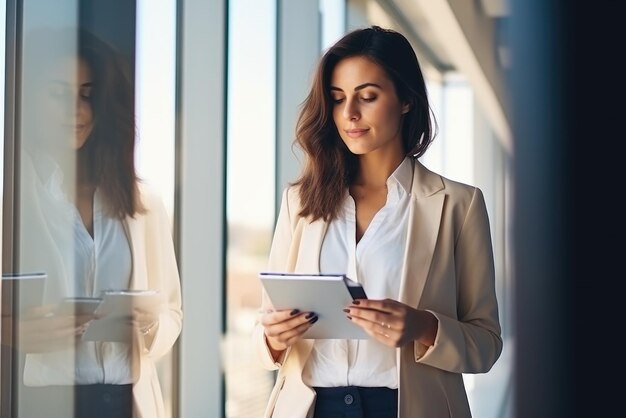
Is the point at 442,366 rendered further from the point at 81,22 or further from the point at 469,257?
the point at 81,22

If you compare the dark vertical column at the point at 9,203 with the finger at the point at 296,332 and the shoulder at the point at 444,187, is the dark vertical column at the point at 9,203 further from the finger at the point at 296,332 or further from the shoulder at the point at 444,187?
the shoulder at the point at 444,187

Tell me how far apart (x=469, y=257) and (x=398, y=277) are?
0.15 m

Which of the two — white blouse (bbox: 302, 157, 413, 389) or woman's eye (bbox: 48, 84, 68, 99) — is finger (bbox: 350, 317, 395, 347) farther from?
woman's eye (bbox: 48, 84, 68, 99)

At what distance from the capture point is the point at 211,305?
3295 mm

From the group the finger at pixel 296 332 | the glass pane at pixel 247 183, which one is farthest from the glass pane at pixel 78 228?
the glass pane at pixel 247 183

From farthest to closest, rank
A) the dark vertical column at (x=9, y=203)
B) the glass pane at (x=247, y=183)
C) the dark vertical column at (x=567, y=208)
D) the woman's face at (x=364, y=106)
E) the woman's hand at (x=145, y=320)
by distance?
the glass pane at (x=247, y=183)
the woman's hand at (x=145, y=320)
the woman's face at (x=364, y=106)
the dark vertical column at (x=9, y=203)
the dark vertical column at (x=567, y=208)

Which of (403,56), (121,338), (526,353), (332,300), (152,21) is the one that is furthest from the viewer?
(152,21)

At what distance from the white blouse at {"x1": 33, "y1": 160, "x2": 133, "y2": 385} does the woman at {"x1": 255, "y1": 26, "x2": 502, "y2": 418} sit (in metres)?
0.38

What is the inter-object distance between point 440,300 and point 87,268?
78cm

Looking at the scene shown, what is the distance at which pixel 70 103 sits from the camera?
182 centimetres

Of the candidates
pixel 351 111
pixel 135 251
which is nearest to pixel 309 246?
pixel 351 111

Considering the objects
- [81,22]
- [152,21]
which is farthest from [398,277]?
[152,21]

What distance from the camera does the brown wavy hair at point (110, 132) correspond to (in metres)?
1.87

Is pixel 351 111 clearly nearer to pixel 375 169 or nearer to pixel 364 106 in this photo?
pixel 364 106
